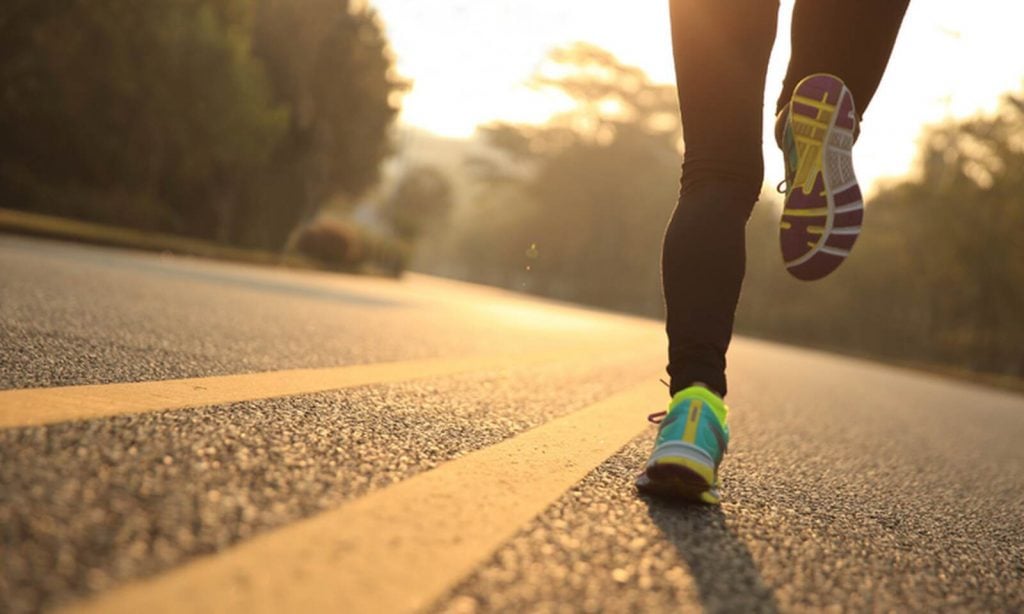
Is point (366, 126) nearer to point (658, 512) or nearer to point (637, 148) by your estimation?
point (637, 148)

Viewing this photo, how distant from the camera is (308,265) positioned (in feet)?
74.3

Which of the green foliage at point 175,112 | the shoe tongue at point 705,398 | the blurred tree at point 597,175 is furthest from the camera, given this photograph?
the blurred tree at point 597,175

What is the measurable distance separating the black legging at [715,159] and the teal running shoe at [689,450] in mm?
70

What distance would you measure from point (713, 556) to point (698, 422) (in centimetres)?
41

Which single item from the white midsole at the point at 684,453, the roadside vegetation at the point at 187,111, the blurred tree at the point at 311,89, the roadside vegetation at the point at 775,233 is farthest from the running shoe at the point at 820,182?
the blurred tree at the point at 311,89

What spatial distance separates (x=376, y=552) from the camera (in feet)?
3.94

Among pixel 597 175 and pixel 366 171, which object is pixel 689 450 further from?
pixel 597 175

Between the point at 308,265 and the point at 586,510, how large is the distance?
2166 centimetres

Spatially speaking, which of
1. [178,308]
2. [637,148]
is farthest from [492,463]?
[637,148]

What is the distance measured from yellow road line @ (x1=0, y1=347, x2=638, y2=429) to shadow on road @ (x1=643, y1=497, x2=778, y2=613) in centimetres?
102

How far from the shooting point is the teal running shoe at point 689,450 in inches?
70.1

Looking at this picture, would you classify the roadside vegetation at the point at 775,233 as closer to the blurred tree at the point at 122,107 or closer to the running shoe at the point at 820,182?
the blurred tree at the point at 122,107

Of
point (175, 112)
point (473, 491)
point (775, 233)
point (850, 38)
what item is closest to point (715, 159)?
point (850, 38)

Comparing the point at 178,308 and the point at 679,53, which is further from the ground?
the point at 679,53
